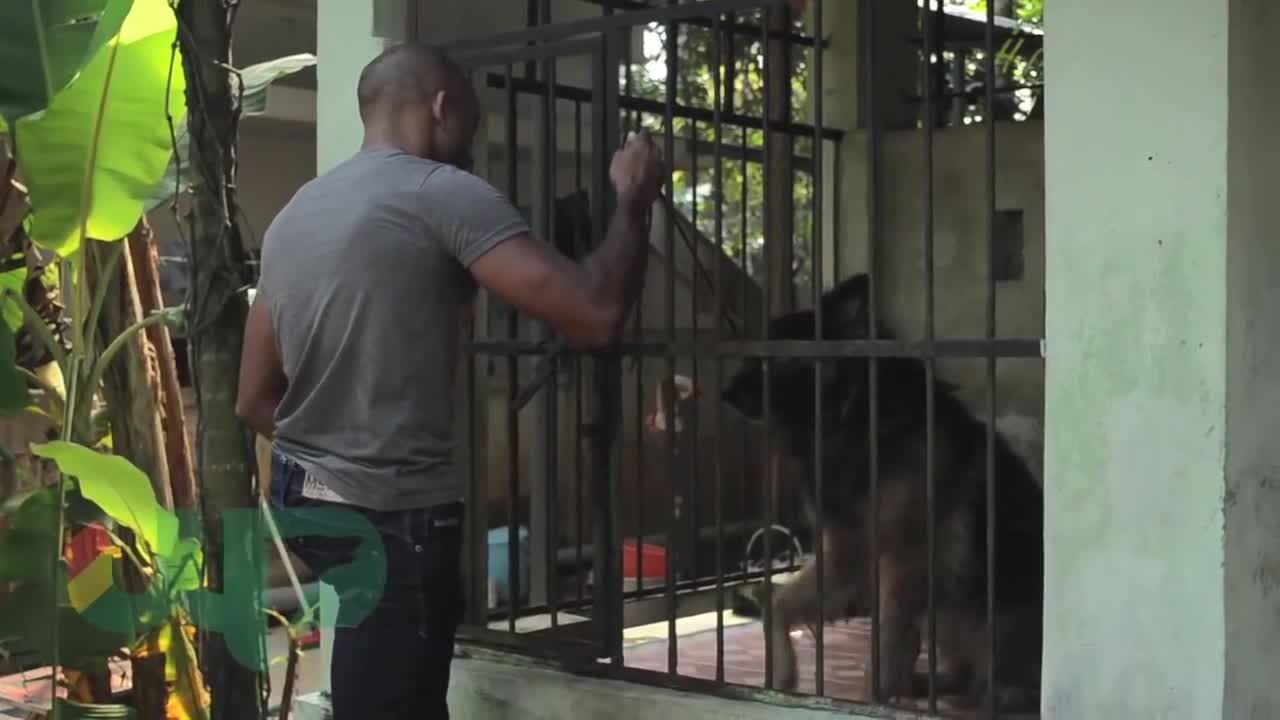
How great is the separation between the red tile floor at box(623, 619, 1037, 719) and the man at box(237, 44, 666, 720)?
1.43 metres

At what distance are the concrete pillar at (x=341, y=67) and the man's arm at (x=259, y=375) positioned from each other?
1155 millimetres

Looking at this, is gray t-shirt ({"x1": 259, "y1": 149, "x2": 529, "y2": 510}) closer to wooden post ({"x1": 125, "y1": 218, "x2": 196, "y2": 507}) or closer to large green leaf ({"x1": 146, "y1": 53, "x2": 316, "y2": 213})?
large green leaf ({"x1": 146, "y1": 53, "x2": 316, "y2": 213})

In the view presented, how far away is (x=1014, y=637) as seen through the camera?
388 cm

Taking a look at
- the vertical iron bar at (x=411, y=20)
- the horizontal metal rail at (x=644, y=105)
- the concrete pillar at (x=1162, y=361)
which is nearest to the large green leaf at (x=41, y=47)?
the vertical iron bar at (x=411, y=20)

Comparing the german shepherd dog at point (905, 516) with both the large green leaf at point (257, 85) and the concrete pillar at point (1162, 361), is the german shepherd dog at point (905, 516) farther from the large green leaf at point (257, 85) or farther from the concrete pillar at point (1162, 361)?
the large green leaf at point (257, 85)

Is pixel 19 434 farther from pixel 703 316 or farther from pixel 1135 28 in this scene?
pixel 1135 28

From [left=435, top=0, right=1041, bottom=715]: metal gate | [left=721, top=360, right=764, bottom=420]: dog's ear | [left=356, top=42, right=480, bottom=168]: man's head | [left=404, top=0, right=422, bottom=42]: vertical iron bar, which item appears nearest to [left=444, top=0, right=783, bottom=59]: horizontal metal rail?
[left=435, top=0, right=1041, bottom=715]: metal gate

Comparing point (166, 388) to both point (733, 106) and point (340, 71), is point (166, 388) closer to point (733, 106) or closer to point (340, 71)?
point (340, 71)

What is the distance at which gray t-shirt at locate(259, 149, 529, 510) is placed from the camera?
293 centimetres

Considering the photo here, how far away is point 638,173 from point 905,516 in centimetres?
148

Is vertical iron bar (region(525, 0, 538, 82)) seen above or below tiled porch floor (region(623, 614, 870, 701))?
above

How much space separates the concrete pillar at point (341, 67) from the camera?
420cm

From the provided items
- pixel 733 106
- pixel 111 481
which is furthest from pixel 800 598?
pixel 733 106

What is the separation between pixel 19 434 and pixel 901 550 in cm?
477
